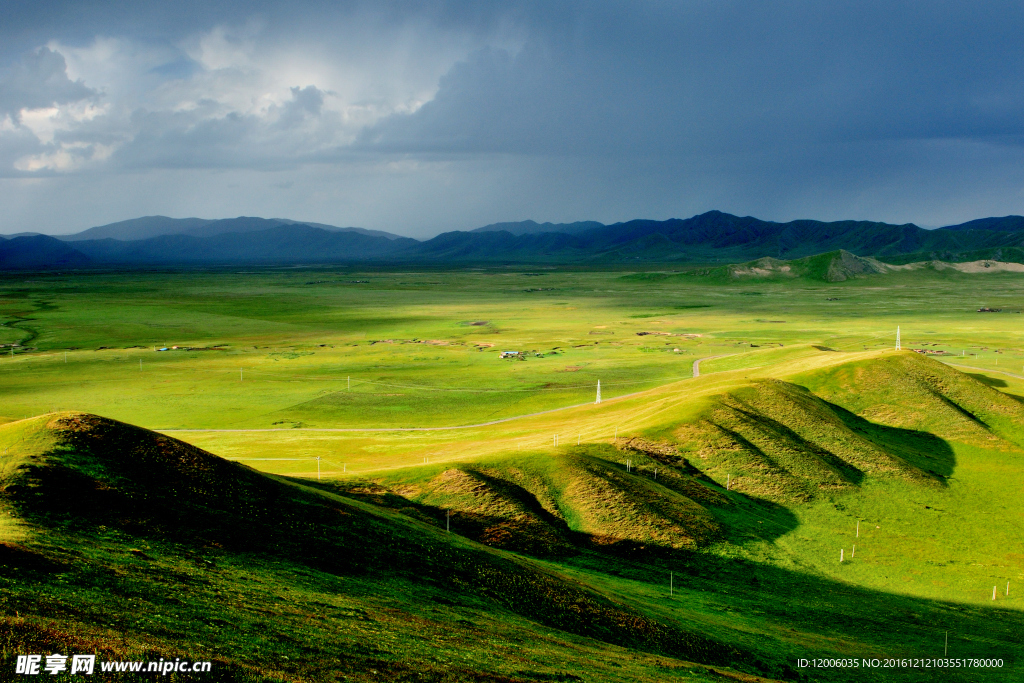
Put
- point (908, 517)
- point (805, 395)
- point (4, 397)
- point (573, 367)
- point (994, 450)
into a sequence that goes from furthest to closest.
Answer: point (573, 367) < point (4, 397) < point (805, 395) < point (994, 450) < point (908, 517)

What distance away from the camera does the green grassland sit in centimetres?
2577

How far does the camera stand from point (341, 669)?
890 inches

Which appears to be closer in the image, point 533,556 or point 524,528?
point 533,556

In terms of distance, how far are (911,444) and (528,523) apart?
57660 mm

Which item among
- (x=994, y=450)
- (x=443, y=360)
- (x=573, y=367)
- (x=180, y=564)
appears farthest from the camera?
(x=443, y=360)

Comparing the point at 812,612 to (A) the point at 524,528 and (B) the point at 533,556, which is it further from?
(A) the point at 524,528

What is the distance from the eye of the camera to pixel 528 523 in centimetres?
5284

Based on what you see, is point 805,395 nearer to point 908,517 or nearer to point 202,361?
point 908,517

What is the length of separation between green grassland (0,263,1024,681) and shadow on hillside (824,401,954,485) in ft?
1.31

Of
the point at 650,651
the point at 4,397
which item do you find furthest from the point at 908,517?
the point at 4,397

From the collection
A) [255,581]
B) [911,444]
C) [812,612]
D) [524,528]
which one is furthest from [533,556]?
[911,444]

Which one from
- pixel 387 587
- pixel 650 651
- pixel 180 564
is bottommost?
pixel 650 651

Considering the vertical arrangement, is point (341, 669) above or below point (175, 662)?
below

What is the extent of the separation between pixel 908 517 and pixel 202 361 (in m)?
134
